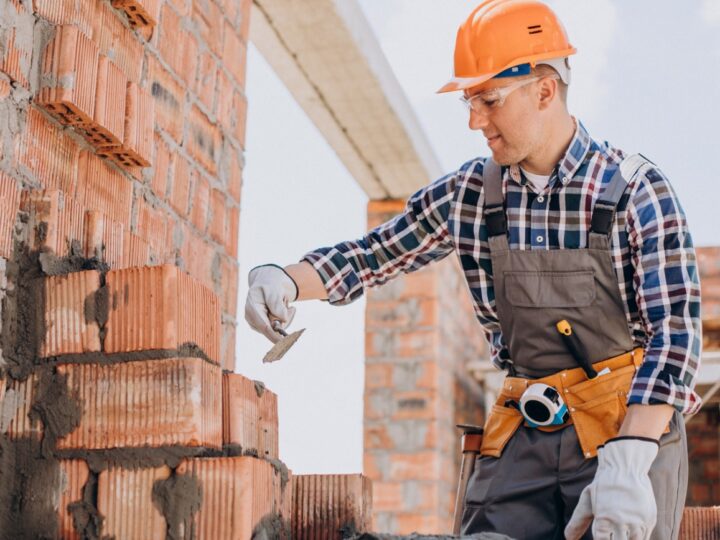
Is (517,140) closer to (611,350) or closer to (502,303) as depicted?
(502,303)

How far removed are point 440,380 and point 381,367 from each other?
40 cm

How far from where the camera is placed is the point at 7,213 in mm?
1730

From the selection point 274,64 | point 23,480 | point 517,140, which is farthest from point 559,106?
point 274,64

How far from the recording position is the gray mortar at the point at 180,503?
1.62 metres

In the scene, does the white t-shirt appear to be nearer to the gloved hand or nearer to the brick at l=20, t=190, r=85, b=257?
the gloved hand

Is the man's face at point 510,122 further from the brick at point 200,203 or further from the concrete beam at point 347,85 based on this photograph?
the concrete beam at point 347,85

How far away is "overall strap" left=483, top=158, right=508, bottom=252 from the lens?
2.29 metres

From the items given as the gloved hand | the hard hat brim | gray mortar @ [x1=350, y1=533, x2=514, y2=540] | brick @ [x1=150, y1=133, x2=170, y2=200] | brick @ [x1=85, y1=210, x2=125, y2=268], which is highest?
the hard hat brim

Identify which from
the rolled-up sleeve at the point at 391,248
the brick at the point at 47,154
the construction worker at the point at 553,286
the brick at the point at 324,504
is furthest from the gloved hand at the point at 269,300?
the brick at the point at 47,154

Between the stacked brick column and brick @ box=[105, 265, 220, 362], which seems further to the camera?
the stacked brick column

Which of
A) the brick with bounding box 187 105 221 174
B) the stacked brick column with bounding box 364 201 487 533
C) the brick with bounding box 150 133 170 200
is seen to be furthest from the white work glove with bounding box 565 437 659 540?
the stacked brick column with bounding box 364 201 487 533

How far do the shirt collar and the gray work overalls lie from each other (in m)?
0.09

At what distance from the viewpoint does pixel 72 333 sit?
5.77ft

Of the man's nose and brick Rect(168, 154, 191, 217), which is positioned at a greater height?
the man's nose
